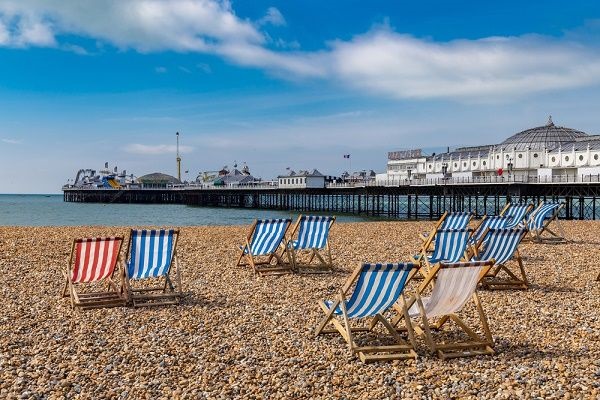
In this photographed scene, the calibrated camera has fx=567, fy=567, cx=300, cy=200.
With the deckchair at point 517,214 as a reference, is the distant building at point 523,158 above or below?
above

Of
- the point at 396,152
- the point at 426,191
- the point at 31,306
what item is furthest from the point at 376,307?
the point at 396,152

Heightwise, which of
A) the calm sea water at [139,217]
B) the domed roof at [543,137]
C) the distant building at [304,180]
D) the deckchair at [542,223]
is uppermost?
the domed roof at [543,137]

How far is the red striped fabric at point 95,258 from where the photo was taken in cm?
555

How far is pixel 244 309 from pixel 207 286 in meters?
1.24

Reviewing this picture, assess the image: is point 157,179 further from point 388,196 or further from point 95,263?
point 95,263

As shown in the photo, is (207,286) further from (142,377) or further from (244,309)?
(142,377)

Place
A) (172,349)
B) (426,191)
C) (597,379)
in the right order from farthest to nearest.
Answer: (426,191) → (172,349) → (597,379)

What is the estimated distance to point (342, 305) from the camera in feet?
13.2

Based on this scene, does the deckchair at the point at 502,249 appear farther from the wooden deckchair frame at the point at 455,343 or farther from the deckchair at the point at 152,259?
the deckchair at the point at 152,259

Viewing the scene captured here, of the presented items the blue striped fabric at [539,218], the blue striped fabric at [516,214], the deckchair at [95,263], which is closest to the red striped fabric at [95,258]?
the deckchair at [95,263]

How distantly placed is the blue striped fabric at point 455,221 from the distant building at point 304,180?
40.8m

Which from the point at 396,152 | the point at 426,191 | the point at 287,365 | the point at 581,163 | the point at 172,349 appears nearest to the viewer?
the point at 287,365

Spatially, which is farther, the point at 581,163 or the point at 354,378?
the point at 581,163

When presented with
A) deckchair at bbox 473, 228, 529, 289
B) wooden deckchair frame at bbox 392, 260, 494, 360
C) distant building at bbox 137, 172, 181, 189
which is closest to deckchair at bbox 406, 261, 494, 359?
wooden deckchair frame at bbox 392, 260, 494, 360
